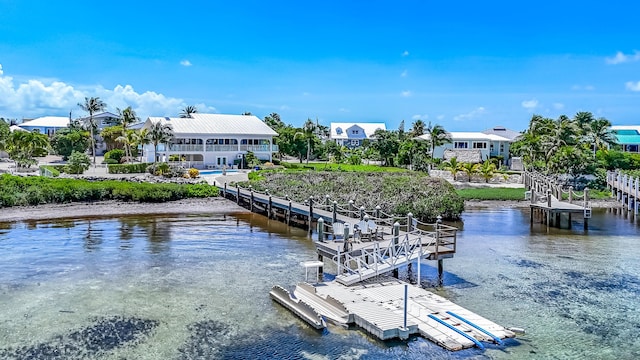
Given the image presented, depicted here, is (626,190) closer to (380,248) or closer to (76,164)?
(380,248)

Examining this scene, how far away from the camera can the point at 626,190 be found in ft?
146

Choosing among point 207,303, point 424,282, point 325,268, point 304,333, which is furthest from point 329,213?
point 304,333

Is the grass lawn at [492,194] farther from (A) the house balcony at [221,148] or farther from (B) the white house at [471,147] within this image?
(A) the house balcony at [221,148]

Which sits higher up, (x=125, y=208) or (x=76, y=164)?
(x=76, y=164)

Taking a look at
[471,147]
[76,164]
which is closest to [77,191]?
[76,164]

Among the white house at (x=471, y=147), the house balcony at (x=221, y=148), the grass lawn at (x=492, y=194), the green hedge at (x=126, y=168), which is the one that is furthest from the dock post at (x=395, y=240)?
the white house at (x=471, y=147)

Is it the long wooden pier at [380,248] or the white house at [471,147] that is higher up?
the white house at [471,147]

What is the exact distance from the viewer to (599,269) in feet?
76.6

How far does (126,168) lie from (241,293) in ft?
144

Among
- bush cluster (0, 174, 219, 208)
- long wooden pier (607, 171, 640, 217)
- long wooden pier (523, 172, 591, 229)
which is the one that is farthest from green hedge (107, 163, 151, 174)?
long wooden pier (607, 171, 640, 217)

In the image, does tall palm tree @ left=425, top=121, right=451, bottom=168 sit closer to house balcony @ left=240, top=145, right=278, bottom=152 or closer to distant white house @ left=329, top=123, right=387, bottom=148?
house balcony @ left=240, top=145, right=278, bottom=152

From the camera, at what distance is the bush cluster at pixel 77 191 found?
41.2 metres

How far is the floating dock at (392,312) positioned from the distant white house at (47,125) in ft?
315

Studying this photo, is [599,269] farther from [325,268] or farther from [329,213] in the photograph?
[329,213]
